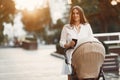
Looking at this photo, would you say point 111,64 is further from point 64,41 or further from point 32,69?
point 64,41

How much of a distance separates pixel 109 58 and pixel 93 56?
6417 mm

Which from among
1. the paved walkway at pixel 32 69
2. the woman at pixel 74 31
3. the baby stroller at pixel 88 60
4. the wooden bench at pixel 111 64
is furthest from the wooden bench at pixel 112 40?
the baby stroller at pixel 88 60

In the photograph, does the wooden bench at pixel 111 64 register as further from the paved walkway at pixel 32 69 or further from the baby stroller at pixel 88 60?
the baby stroller at pixel 88 60

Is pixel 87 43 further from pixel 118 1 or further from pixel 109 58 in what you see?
pixel 118 1

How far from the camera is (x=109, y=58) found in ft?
41.1

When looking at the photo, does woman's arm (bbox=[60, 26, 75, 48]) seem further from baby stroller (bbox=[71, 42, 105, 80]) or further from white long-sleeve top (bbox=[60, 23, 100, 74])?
baby stroller (bbox=[71, 42, 105, 80])

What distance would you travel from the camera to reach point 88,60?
20.3 feet

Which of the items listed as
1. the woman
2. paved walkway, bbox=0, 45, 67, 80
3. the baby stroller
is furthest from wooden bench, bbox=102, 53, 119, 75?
the baby stroller

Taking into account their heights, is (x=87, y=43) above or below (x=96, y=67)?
above

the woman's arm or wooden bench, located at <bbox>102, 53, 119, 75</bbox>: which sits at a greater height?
the woman's arm

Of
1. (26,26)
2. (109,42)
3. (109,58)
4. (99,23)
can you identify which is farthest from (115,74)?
(26,26)

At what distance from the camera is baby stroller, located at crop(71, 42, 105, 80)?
242 inches

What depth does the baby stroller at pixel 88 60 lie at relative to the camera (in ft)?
20.2

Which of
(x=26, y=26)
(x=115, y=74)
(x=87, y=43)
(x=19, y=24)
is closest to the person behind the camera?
(x=87, y=43)
